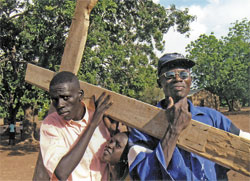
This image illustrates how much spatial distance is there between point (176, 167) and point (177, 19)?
13883mm

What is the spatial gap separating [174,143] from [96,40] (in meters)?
9.39

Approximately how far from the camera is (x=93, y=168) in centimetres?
191

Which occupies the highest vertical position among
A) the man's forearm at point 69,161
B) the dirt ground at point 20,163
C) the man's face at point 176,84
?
the man's face at point 176,84

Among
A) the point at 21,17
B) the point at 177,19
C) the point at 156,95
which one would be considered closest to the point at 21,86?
the point at 21,17

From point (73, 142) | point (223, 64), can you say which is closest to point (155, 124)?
point (73, 142)

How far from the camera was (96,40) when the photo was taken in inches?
414

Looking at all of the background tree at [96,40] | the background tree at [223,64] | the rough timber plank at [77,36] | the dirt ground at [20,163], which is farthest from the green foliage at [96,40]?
the background tree at [223,64]

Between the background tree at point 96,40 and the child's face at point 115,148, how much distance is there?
27.4 ft

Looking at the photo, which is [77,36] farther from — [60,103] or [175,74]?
[175,74]

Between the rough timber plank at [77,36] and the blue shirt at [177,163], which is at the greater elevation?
the rough timber plank at [77,36]

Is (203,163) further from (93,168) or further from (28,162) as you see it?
(28,162)

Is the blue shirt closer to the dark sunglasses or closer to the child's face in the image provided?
the child's face

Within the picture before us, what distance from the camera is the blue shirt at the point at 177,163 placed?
5.17 feet

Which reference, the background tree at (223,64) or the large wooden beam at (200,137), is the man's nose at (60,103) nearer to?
the large wooden beam at (200,137)
